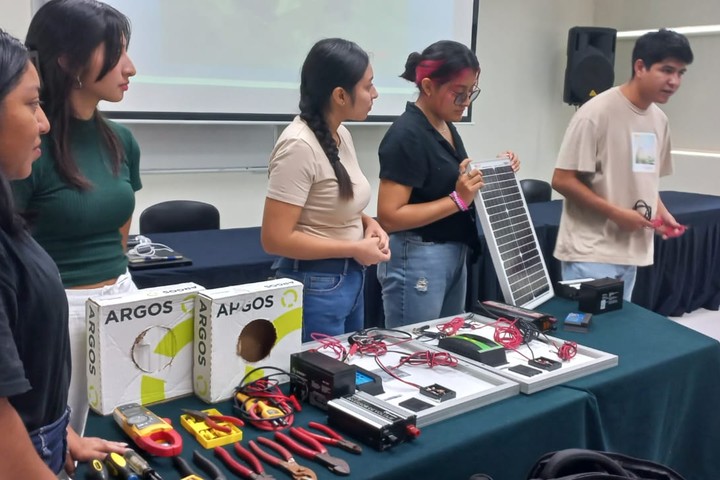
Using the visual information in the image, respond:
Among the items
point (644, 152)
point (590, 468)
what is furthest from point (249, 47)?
point (590, 468)

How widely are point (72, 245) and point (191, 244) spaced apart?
1.46 meters

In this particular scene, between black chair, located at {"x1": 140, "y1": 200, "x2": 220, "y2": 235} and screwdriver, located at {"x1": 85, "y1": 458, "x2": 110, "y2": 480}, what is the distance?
228 cm

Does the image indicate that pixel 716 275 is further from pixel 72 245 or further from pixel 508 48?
pixel 72 245

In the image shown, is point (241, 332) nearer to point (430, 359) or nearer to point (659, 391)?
point (430, 359)

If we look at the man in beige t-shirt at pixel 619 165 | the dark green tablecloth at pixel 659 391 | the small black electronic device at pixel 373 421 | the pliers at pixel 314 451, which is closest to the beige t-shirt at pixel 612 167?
the man in beige t-shirt at pixel 619 165

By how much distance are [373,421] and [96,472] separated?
16.8 inches

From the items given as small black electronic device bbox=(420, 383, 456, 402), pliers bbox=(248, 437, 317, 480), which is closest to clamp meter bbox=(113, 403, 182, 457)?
pliers bbox=(248, 437, 317, 480)

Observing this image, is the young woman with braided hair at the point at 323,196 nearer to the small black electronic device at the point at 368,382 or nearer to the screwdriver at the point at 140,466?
the small black electronic device at the point at 368,382

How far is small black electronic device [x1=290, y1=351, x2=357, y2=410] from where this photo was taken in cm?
121

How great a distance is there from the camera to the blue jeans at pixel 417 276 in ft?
6.22

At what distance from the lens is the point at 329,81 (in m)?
1.61

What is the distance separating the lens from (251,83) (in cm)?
396

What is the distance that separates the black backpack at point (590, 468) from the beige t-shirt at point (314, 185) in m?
0.78

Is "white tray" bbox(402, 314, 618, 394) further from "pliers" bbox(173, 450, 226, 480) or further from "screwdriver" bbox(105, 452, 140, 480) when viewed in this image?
"screwdriver" bbox(105, 452, 140, 480)
